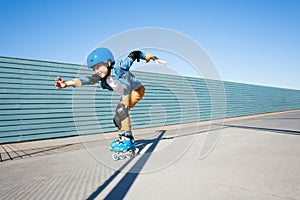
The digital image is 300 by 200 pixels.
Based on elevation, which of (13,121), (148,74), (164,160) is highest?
(148,74)

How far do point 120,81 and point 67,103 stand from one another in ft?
14.6

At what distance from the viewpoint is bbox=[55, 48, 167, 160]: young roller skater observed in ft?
10.9

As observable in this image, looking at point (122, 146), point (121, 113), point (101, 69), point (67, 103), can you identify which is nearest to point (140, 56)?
point (101, 69)

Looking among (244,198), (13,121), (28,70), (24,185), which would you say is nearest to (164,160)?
(244,198)

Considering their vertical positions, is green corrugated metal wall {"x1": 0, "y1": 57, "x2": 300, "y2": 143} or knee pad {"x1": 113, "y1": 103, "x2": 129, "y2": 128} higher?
green corrugated metal wall {"x1": 0, "y1": 57, "x2": 300, "y2": 143}

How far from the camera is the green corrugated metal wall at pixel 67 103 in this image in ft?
20.2

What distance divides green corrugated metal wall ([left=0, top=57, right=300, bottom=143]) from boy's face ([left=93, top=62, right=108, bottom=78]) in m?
4.10

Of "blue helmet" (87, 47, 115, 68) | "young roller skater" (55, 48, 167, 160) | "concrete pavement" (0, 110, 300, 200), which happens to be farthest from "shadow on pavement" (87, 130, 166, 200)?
"blue helmet" (87, 47, 115, 68)

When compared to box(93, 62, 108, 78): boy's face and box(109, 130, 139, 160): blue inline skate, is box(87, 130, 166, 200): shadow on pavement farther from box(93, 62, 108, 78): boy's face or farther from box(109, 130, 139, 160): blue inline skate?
box(93, 62, 108, 78): boy's face

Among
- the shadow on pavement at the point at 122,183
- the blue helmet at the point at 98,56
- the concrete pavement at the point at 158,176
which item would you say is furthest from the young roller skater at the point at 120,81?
the shadow on pavement at the point at 122,183

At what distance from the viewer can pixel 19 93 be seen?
6.32 meters

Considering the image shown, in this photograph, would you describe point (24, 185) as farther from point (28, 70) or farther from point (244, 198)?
point (28, 70)

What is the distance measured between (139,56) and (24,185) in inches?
98.3

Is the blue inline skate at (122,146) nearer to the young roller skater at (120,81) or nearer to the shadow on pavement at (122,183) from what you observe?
the young roller skater at (120,81)
